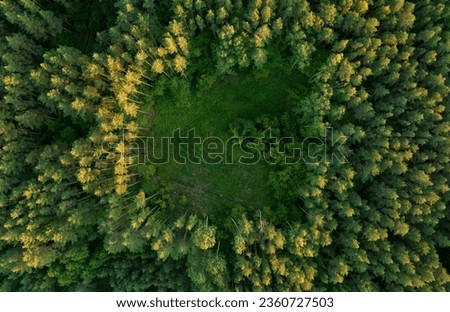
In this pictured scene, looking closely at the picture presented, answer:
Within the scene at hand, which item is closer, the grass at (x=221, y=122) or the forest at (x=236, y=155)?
the forest at (x=236, y=155)

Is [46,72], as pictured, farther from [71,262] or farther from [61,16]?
[71,262]

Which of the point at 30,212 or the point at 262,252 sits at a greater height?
the point at 30,212

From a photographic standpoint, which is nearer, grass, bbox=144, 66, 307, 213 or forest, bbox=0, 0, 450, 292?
forest, bbox=0, 0, 450, 292

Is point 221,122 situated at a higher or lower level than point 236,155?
higher

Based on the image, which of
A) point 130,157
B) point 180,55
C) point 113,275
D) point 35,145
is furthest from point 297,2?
point 113,275
